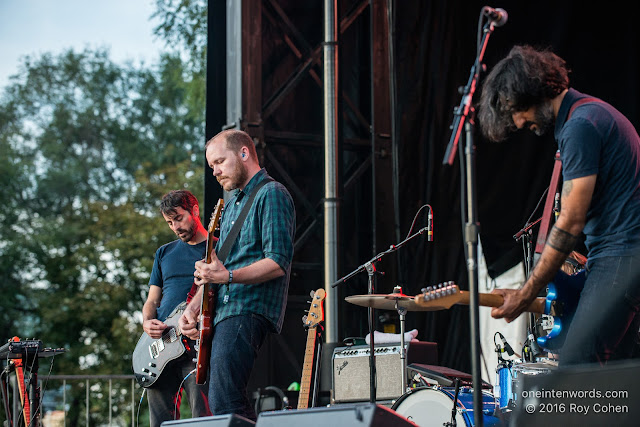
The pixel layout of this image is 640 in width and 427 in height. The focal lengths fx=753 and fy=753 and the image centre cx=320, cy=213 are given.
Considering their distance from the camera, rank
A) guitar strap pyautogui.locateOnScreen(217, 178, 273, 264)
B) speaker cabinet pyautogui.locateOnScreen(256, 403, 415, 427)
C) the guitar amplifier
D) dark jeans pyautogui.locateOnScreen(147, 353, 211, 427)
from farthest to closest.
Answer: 1. the guitar amplifier
2. dark jeans pyautogui.locateOnScreen(147, 353, 211, 427)
3. guitar strap pyautogui.locateOnScreen(217, 178, 273, 264)
4. speaker cabinet pyautogui.locateOnScreen(256, 403, 415, 427)

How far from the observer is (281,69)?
667 centimetres

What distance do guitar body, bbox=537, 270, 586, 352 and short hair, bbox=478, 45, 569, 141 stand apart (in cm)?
62

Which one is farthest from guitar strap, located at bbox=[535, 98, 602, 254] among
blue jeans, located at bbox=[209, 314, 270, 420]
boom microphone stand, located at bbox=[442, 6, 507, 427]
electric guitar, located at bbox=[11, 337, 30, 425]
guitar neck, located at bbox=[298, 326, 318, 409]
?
electric guitar, located at bbox=[11, 337, 30, 425]

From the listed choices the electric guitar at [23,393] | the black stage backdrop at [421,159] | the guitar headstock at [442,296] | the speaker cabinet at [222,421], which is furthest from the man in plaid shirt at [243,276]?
the black stage backdrop at [421,159]

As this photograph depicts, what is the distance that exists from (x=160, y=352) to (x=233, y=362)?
4.62 feet

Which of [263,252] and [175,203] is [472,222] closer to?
[263,252]

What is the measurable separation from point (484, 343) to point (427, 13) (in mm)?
2978

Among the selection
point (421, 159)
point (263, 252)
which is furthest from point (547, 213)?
point (421, 159)

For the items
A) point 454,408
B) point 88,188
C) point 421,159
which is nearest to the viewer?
point 454,408

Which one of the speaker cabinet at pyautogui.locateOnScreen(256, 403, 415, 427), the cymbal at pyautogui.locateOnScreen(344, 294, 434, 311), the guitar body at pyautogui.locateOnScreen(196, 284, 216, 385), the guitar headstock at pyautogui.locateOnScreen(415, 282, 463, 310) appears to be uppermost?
the guitar headstock at pyautogui.locateOnScreen(415, 282, 463, 310)

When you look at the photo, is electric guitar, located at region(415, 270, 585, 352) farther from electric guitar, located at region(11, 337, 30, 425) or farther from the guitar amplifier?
electric guitar, located at region(11, 337, 30, 425)

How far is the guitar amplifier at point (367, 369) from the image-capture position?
5336 millimetres

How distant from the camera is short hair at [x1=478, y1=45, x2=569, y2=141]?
2793 mm

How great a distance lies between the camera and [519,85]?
2807 mm
